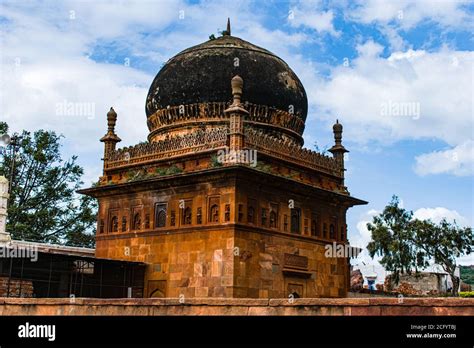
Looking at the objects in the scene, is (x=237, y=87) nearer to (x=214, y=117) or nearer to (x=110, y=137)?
(x=214, y=117)

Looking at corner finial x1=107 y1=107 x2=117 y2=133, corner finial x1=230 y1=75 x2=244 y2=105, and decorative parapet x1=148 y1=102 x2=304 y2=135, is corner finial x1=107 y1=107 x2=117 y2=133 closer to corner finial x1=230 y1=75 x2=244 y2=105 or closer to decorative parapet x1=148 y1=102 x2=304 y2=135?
decorative parapet x1=148 y1=102 x2=304 y2=135

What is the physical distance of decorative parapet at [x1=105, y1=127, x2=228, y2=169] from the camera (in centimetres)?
1645

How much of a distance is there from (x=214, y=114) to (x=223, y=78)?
1086 mm

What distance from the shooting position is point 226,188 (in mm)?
15641

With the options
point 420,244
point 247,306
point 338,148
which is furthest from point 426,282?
point 247,306

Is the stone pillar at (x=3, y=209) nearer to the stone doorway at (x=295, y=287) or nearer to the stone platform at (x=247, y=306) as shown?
the stone doorway at (x=295, y=287)

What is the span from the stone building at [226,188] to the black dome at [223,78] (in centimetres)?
3

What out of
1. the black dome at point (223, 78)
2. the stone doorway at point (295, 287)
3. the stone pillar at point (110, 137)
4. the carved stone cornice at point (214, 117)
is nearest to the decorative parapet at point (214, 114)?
the carved stone cornice at point (214, 117)

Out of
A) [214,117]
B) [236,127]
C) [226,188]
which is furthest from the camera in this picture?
[214,117]

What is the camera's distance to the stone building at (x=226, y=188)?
15555 mm

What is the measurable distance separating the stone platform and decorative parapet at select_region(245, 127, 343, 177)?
23.8ft

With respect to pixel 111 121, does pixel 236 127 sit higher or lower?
lower
